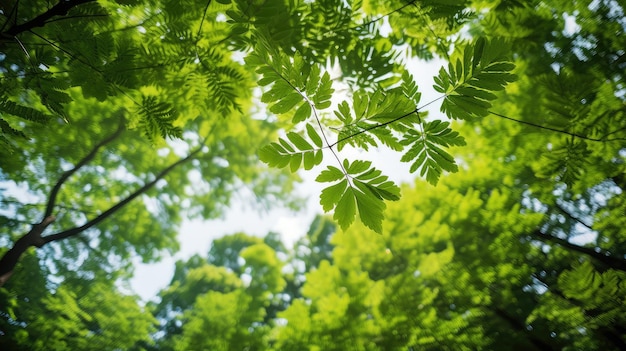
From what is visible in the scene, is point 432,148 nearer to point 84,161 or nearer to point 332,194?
point 332,194

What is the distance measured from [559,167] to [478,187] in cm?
259

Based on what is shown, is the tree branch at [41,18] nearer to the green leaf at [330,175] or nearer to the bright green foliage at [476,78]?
the green leaf at [330,175]

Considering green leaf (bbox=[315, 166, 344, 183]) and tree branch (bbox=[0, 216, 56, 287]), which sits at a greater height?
tree branch (bbox=[0, 216, 56, 287])

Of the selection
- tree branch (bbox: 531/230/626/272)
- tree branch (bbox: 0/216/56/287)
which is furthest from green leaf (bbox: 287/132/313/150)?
tree branch (bbox: 531/230/626/272)

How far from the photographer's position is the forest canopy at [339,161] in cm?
92

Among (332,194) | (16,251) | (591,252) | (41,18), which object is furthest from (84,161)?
(591,252)

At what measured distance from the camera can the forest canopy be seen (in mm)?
921

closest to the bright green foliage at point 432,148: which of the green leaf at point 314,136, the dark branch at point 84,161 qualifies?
the green leaf at point 314,136

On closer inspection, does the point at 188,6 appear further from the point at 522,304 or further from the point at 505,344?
the point at 522,304

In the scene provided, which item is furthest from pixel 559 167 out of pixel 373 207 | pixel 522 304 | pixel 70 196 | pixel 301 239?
pixel 301 239

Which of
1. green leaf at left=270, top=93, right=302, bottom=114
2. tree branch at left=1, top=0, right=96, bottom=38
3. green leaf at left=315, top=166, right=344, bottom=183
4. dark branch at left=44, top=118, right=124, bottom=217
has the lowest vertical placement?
green leaf at left=315, top=166, right=344, bottom=183

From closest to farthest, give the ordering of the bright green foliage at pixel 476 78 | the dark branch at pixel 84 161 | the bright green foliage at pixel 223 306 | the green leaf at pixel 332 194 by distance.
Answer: the bright green foliage at pixel 476 78 < the green leaf at pixel 332 194 < the dark branch at pixel 84 161 < the bright green foliage at pixel 223 306

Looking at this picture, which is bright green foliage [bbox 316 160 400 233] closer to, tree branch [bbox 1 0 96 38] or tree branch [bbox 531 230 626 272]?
tree branch [bbox 1 0 96 38]

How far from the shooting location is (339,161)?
886mm
